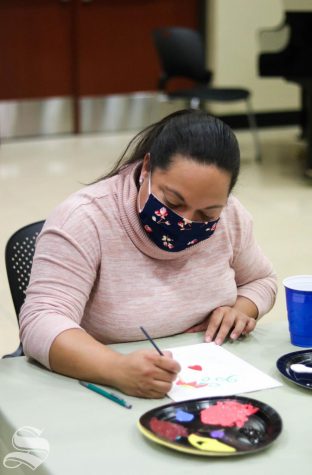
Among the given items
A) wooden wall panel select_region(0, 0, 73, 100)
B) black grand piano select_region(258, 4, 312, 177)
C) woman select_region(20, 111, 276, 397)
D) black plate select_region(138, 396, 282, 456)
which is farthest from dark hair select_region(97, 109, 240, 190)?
wooden wall panel select_region(0, 0, 73, 100)

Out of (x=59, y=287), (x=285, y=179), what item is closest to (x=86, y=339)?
(x=59, y=287)

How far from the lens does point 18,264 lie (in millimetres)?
2043

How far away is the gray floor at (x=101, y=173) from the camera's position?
13.4 ft

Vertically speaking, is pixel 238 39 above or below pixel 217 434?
below

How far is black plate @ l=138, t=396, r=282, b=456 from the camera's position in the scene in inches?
49.4

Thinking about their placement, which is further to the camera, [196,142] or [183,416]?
[196,142]

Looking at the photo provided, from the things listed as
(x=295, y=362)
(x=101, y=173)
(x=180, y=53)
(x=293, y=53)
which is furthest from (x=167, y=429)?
(x=180, y=53)

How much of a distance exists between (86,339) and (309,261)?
267 centimetres


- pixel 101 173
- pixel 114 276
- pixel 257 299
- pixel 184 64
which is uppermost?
pixel 114 276

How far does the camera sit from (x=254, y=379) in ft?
5.06

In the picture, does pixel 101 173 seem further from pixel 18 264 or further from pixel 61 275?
pixel 61 275

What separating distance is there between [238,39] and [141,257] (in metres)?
6.26

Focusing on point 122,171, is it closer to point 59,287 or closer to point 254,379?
point 59,287

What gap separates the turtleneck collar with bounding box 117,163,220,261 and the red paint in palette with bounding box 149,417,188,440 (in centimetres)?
47
